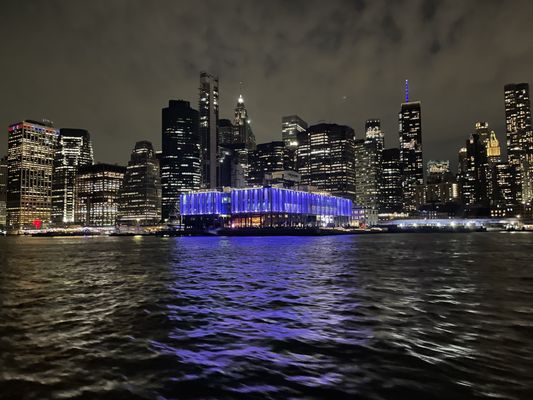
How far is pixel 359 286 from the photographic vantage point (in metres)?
29.3

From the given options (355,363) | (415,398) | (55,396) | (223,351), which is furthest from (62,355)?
(415,398)

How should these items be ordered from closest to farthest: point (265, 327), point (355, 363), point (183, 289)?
point (355, 363) < point (265, 327) < point (183, 289)

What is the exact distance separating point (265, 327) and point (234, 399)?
7.62 m

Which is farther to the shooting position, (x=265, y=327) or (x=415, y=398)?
(x=265, y=327)

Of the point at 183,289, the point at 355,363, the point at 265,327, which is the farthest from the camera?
the point at 183,289

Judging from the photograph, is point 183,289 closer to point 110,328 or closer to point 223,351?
point 110,328

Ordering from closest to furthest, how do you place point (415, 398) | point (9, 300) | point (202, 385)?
point (415, 398), point (202, 385), point (9, 300)

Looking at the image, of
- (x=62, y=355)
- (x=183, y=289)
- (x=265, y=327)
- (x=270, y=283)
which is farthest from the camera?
(x=270, y=283)

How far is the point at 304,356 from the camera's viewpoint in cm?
1288

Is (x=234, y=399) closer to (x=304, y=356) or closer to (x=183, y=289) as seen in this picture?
(x=304, y=356)

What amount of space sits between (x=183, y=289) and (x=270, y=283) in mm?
6920

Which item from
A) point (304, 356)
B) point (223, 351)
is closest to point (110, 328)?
point (223, 351)

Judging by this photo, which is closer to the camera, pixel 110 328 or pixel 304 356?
pixel 304 356

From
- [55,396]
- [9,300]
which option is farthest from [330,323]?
[9,300]
